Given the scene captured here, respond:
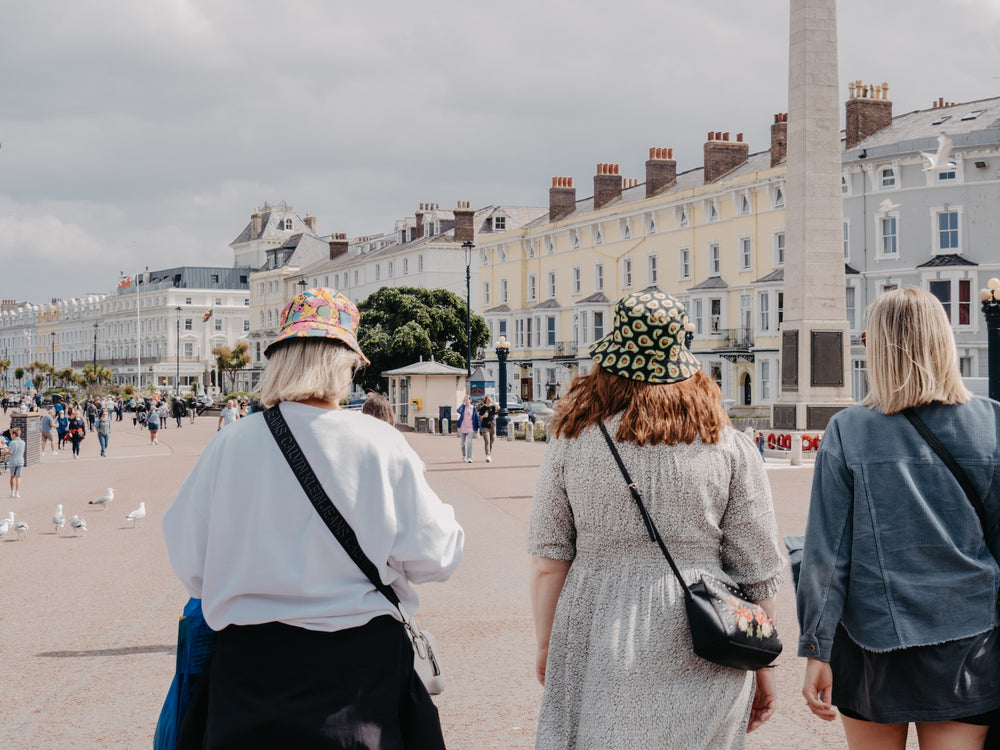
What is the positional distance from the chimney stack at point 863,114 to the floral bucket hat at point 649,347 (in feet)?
164

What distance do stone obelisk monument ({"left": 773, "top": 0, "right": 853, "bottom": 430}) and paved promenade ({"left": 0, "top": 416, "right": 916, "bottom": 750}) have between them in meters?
10.6

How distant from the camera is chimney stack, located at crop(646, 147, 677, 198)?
62250 millimetres

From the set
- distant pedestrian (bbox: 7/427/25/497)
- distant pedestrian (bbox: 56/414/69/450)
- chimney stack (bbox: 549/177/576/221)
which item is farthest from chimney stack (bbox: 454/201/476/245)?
distant pedestrian (bbox: 7/427/25/497)

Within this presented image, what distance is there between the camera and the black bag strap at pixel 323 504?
3027 mm

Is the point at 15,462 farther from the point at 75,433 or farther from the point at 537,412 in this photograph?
the point at 537,412

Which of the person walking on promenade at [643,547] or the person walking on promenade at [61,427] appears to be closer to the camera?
the person walking on promenade at [643,547]

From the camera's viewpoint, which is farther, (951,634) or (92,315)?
(92,315)

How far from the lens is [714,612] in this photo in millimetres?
3051

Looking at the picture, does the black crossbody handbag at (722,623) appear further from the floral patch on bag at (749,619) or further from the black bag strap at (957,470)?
the black bag strap at (957,470)

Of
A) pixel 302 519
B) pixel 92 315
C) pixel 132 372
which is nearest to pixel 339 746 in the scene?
pixel 302 519

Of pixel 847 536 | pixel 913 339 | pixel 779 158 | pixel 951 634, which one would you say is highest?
pixel 779 158

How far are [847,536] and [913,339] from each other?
0.59 metres

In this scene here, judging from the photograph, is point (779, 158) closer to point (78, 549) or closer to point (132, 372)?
point (78, 549)

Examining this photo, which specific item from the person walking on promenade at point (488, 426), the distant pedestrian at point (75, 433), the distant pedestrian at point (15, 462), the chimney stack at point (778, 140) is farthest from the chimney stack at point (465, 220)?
the distant pedestrian at point (15, 462)
